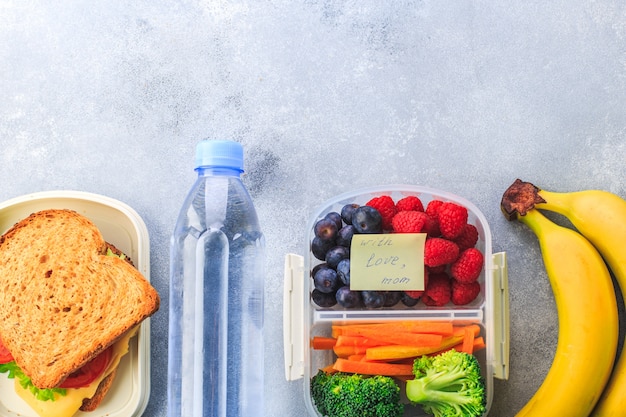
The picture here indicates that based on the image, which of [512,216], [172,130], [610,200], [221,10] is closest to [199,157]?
[172,130]

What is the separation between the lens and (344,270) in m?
1.01

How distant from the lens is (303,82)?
1208 mm

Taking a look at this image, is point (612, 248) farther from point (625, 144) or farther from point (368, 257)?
point (368, 257)

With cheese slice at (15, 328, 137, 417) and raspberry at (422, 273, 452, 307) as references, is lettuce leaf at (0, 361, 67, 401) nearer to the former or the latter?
cheese slice at (15, 328, 137, 417)

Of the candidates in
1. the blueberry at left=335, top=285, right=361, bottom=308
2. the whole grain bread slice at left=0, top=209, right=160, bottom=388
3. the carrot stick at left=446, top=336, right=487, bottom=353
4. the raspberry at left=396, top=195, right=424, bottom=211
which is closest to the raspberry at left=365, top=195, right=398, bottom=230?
the raspberry at left=396, top=195, right=424, bottom=211

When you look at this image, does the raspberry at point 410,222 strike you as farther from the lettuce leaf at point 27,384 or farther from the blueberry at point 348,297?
the lettuce leaf at point 27,384

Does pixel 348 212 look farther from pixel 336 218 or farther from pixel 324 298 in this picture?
pixel 324 298

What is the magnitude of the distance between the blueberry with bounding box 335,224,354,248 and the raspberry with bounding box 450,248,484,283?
165mm

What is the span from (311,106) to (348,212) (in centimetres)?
26

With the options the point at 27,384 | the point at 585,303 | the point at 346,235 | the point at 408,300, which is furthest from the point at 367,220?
the point at 27,384

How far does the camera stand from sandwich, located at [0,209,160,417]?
1.06 meters

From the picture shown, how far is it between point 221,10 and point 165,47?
0.13 metres

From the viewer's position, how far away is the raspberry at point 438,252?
986 mm

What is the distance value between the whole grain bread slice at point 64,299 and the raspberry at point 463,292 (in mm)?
483
